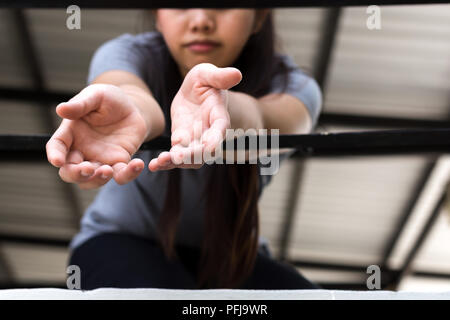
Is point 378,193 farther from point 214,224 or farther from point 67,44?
point 214,224

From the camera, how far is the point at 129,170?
478 mm

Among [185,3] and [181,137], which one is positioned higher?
[185,3]

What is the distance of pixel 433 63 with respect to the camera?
3.60m

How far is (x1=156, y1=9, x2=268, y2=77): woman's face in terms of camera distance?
0.79 m

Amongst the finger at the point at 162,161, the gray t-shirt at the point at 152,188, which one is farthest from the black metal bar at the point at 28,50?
the finger at the point at 162,161

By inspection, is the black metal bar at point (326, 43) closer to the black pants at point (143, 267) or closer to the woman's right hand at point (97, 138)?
the black pants at point (143, 267)


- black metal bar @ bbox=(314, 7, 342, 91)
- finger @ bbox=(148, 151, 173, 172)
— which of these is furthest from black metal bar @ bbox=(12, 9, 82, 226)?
finger @ bbox=(148, 151, 173, 172)

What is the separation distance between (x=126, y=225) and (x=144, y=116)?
342mm

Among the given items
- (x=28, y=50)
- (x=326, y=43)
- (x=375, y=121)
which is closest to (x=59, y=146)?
(x=326, y=43)

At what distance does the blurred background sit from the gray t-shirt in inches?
81.0

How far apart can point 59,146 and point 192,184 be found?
46 cm

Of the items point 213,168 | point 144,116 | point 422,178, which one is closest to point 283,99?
point 213,168

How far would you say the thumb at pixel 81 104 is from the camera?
1.63 feet

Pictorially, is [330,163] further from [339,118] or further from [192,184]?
[192,184]
